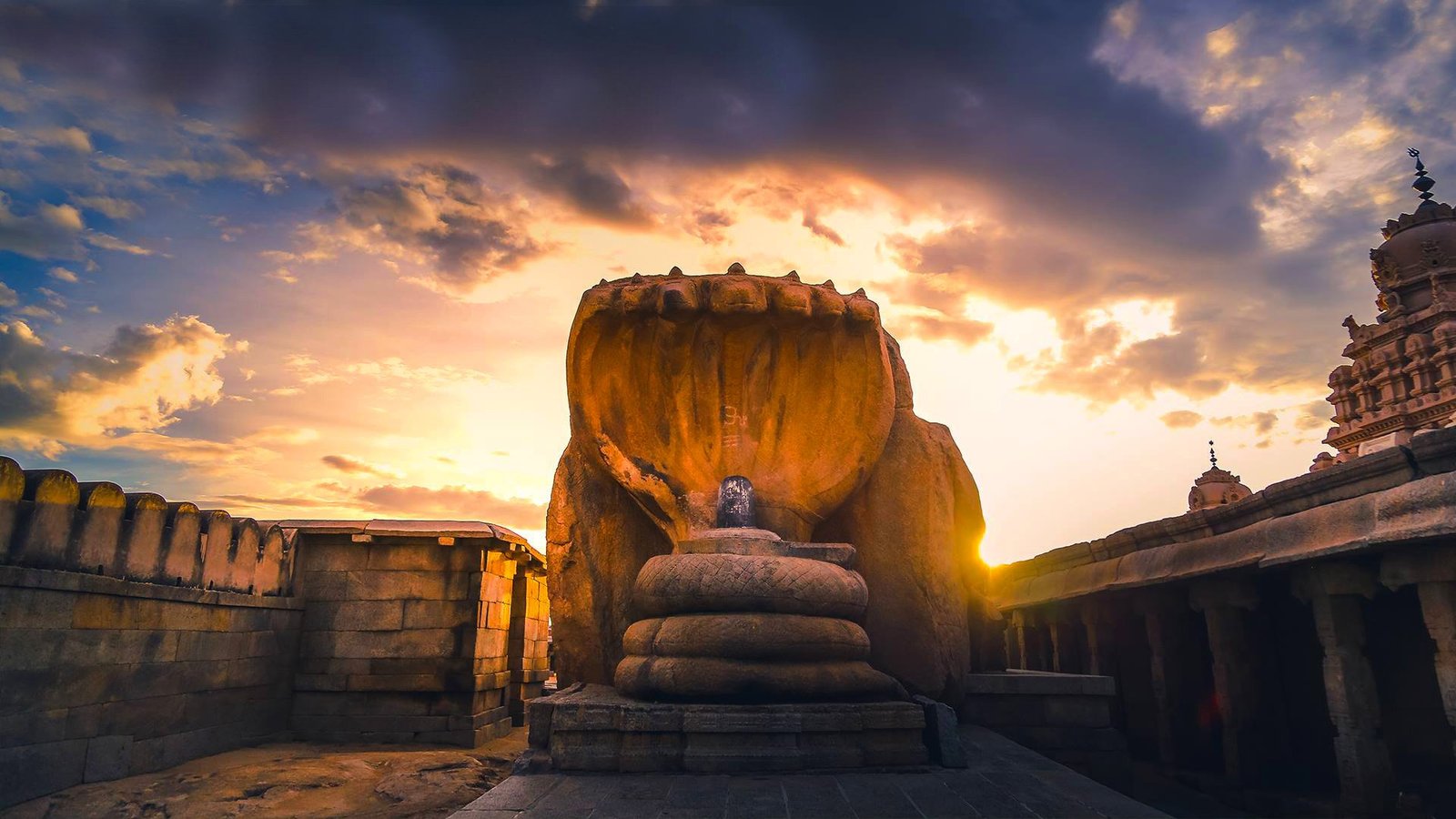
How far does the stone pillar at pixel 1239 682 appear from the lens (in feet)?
24.6

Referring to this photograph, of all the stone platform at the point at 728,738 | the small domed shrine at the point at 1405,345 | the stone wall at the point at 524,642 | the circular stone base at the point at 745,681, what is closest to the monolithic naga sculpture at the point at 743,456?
the circular stone base at the point at 745,681

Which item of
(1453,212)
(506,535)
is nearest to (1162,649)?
(506,535)

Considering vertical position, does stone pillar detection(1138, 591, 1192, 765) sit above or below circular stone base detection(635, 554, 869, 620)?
below

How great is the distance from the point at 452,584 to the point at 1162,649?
306 inches

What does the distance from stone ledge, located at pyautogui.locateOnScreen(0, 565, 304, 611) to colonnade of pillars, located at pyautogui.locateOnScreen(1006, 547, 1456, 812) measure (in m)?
9.05

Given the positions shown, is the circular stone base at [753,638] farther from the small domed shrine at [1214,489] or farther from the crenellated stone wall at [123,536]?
the small domed shrine at [1214,489]

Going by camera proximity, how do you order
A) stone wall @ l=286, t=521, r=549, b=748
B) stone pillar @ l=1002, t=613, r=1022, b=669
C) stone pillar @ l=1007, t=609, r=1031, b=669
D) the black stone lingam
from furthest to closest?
1. stone pillar @ l=1002, t=613, r=1022, b=669
2. stone pillar @ l=1007, t=609, r=1031, b=669
3. stone wall @ l=286, t=521, r=549, b=748
4. the black stone lingam

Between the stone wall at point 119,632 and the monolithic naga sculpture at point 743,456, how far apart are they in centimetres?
341

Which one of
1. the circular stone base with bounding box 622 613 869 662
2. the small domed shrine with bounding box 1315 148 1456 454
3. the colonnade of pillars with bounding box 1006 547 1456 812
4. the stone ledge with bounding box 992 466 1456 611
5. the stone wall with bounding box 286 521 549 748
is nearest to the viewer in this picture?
the circular stone base with bounding box 622 613 869 662

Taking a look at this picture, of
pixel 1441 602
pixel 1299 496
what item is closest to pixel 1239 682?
pixel 1299 496

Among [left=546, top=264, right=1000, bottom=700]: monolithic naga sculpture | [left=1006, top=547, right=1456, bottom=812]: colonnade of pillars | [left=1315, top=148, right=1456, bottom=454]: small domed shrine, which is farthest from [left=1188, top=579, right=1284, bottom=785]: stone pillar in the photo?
[left=1315, top=148, right=1456, bottom=454]: small domed shrine

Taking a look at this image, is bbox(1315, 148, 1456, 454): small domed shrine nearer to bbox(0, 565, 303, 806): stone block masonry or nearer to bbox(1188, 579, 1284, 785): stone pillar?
bbox(1188, 579, 1284, 785): stone pillar

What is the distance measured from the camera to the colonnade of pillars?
5988 millimetres

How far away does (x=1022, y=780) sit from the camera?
13.8ft
